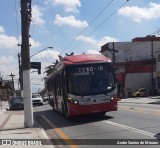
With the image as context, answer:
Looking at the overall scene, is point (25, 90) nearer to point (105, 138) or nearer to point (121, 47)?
point (105, 138)

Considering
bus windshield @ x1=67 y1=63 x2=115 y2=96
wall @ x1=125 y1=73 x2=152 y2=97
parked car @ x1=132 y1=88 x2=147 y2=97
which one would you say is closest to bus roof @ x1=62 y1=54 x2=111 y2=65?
bus windshield @ x1=67 y1=63 x2=115 y2=96

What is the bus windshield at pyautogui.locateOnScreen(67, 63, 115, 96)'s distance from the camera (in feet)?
67.1

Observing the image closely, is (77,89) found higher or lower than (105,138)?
higher

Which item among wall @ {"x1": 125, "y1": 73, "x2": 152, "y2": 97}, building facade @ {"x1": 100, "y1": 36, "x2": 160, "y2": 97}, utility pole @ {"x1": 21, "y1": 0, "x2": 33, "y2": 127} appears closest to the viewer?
utility pole @ {"x1": 21, "y1": 0, "x2": 33, "y2": 127}

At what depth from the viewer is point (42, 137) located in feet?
47.2

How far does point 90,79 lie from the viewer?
2053cm

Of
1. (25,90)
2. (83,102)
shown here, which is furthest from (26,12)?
(83,102)

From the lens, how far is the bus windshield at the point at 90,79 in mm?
20453

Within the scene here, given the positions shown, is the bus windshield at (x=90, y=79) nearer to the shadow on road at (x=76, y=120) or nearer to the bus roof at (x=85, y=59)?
the bus roof at (x=85, y=59)

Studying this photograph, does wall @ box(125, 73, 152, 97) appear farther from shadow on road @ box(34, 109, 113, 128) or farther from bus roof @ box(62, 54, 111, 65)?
bus roof @ box(62, 54, 111, 65)

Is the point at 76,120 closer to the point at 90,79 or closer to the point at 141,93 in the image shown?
the point at 90,79

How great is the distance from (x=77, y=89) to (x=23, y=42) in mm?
3384

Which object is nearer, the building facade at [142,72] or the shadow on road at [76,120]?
the shadow on road at [76,120]

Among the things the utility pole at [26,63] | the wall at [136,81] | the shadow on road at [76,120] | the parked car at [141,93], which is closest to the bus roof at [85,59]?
the utility pole at [26,63]
